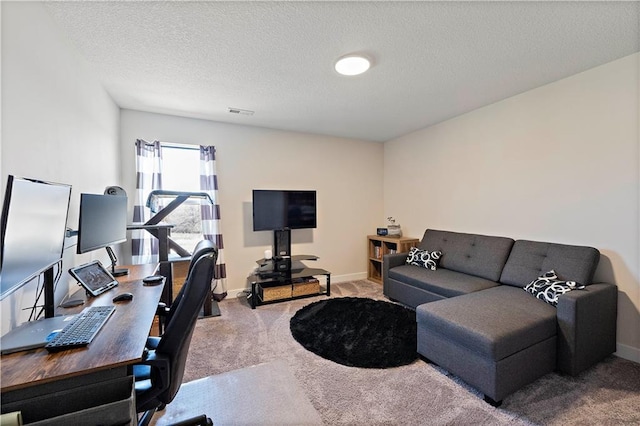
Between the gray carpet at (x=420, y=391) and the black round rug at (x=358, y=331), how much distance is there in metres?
0.12

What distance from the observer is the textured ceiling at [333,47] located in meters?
1.62

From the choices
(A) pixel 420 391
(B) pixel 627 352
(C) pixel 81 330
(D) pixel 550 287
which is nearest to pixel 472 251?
(D) pixel 550 287

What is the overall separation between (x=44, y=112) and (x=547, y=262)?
3.93 metres

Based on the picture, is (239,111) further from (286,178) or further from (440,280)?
(440,280)

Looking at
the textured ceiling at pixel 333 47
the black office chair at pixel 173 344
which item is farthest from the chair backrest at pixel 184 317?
the textured ceiling at pixel 333 47

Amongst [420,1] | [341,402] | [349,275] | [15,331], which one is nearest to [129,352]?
[15,331]

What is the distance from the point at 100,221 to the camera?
174 centimetres

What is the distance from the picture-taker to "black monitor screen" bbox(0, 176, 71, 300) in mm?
945

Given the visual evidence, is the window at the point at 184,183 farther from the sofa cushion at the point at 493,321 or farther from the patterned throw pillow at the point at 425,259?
Answer: the sofa cushion at the point at 493,321

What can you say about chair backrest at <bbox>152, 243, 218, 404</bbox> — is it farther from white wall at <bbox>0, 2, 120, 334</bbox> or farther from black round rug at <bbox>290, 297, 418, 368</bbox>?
black round rug at <bbox>290, 297, 418, 368</bbox>

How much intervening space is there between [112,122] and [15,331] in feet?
8.09

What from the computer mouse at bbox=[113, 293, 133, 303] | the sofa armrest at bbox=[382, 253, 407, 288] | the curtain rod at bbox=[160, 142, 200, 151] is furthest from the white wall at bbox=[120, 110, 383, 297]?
the computer mouse at bbox=[113, 293, 133, 303]

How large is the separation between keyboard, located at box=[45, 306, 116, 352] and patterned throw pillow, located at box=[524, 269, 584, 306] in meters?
2.97

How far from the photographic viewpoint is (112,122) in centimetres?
287
